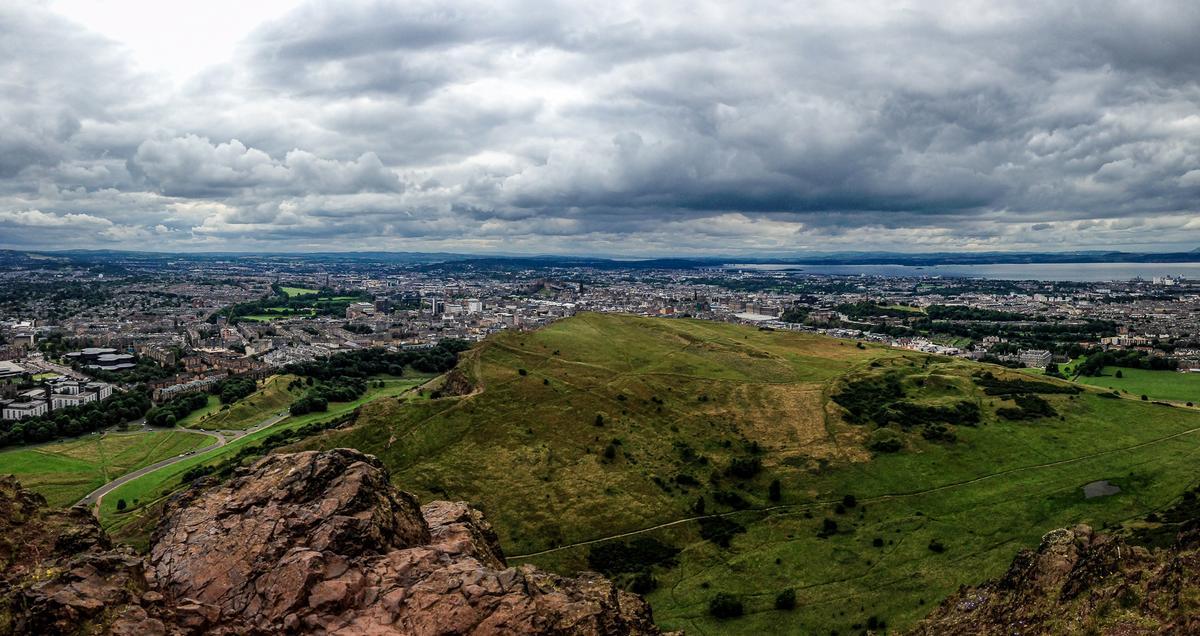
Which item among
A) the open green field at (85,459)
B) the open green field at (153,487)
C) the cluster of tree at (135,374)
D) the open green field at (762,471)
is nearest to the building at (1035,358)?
the open green field at (762,471)

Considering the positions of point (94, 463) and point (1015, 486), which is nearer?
point (1015, 486)

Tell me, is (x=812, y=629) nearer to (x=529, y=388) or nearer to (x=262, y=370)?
(x=529, y=388)

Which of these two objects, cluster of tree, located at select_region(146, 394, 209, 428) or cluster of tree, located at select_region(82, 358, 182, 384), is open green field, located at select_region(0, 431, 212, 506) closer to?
cluster of tree, located at select_region(146, 394, 209, 428)

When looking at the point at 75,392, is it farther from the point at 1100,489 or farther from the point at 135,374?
the point at 1100,489

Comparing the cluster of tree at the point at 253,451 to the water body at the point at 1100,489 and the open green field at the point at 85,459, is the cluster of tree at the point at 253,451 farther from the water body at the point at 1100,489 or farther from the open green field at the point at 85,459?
the water body at the point at 1100,489

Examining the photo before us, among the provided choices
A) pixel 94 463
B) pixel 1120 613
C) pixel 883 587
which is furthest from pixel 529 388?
pixel 1120 613

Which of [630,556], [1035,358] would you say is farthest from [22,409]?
[1035,358]

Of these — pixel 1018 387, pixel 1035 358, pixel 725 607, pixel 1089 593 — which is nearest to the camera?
pixel 1089 593
